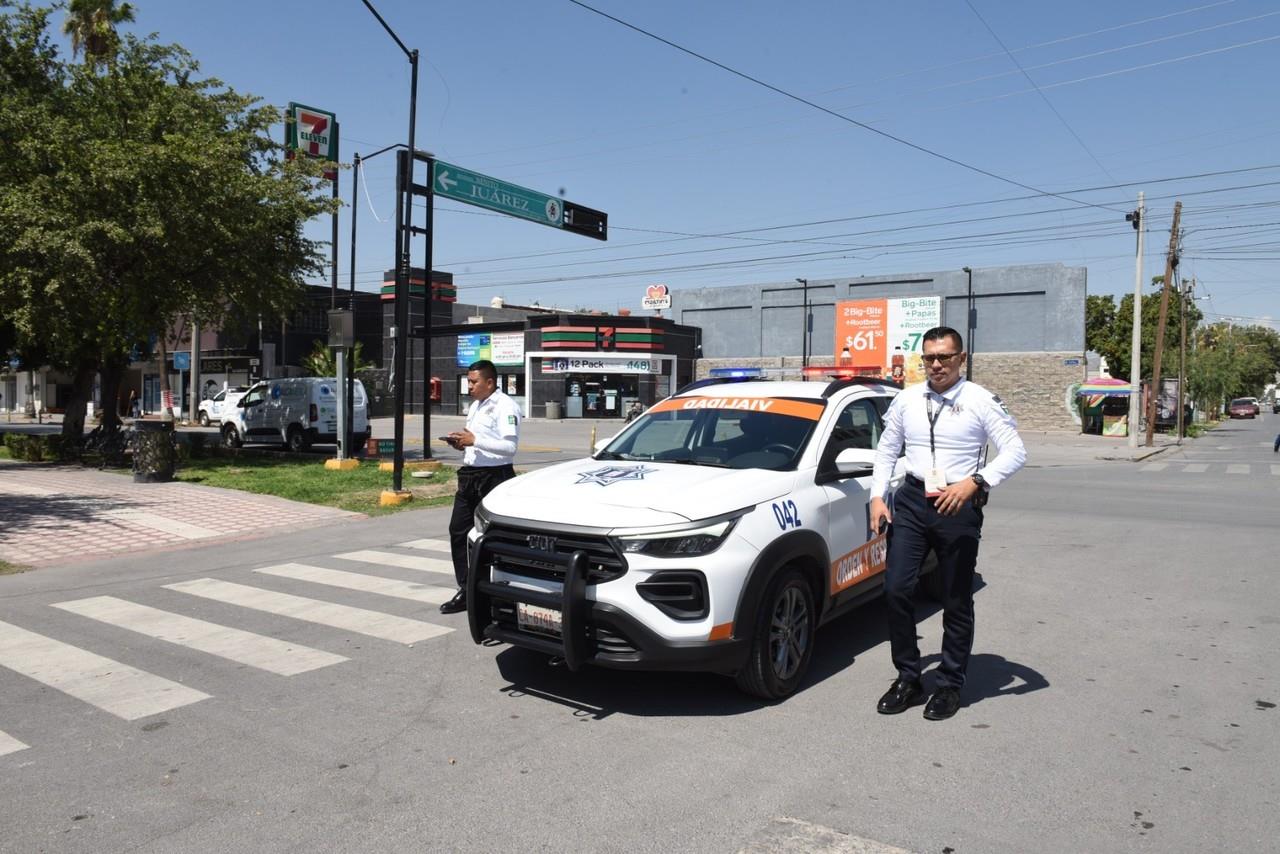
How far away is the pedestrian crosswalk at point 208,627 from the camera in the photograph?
17.3ft

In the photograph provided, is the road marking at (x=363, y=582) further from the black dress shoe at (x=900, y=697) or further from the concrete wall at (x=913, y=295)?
the concrete wall at (x=913, y=295)

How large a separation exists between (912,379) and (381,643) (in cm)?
4031

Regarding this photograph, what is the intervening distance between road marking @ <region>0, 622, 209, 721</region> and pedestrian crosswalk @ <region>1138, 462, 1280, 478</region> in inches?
840

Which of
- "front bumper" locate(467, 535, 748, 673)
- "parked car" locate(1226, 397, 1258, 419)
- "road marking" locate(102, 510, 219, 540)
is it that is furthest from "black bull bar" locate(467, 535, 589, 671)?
"parked car" locate(1226, 397, 1258, 419)

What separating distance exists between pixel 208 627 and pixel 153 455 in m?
10.7

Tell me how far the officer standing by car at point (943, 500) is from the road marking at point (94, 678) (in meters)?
3.80

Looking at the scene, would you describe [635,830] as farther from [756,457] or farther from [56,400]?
[56,400]

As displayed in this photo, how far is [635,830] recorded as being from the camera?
3557 mm

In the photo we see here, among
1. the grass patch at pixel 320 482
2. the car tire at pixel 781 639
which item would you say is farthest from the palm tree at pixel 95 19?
the car tire at pixel 781 639

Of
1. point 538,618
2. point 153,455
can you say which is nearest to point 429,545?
point 538,618

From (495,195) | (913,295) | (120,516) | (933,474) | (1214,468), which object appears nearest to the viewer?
(933,474)

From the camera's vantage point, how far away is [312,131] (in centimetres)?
2380

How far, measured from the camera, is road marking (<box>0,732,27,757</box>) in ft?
14.3

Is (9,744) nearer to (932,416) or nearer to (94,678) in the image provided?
(94,678)
